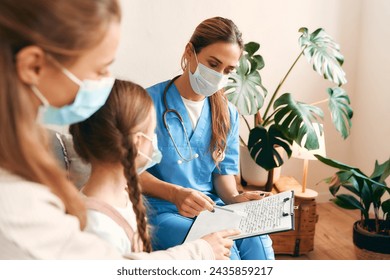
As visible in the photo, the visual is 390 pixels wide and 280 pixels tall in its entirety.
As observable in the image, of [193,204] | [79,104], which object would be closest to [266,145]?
[193,204]

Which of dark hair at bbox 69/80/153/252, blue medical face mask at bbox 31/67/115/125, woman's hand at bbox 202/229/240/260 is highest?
blue medical face mask at bbox 31/67/115/125

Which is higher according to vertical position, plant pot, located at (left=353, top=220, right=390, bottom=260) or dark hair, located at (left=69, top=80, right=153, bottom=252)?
dark hair, located at (left=69, top=80, right=153, bottom=252)

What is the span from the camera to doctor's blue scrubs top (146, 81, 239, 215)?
1353mm

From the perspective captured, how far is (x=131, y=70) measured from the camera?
200 cm

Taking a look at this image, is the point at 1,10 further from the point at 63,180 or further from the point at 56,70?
the point at 63,180

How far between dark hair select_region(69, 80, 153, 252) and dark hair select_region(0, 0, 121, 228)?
163 millimetres

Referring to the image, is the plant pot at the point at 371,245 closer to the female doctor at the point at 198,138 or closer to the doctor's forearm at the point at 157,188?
the female doctor at the point at 198,138

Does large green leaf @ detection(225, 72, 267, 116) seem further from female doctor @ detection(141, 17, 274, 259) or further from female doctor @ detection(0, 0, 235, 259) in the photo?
female doctor @ detection(0, 0, 235, 259)

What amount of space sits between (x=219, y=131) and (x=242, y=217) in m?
0.37

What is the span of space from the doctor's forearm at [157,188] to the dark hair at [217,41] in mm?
207

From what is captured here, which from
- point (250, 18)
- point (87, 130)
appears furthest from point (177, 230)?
point (250, 18)

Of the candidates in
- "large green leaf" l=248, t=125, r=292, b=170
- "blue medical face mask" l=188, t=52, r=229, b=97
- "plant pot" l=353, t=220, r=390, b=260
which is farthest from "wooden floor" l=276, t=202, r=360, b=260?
"blue medical face mask" l=188, t=52, r=229, b=97

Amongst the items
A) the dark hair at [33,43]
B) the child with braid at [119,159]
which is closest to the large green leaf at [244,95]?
the child with braid at [119,159]

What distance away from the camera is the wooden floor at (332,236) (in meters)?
1.94
